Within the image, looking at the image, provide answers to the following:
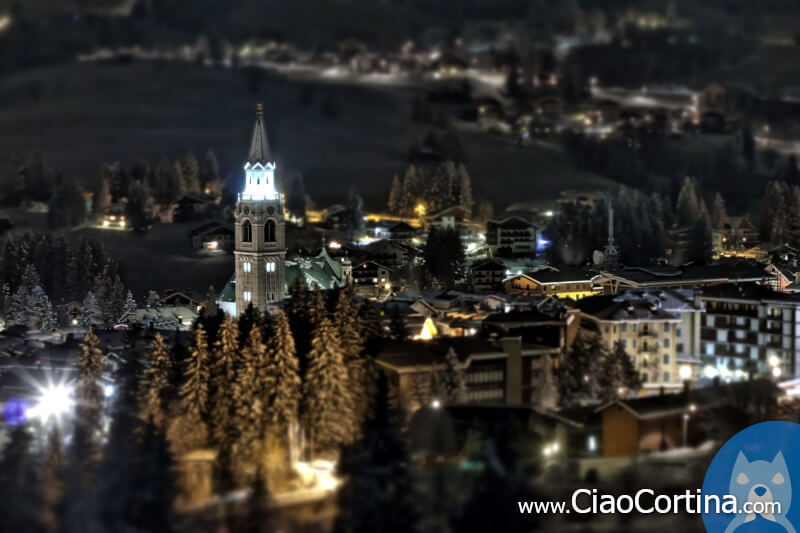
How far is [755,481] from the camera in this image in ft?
125

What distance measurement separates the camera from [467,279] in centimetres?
6378

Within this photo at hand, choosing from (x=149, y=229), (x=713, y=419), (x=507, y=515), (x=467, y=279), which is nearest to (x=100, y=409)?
(x=507, y=515)

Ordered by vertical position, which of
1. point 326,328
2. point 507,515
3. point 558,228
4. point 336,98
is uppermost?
point 336,98

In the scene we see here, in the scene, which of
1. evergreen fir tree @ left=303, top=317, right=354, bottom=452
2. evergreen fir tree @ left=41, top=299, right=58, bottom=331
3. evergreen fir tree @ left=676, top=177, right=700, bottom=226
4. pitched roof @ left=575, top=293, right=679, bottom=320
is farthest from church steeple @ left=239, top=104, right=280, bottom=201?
evergreen fir tree @ left=676, top=177, right=700, bottom=226

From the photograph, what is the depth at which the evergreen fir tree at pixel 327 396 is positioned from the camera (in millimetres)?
38344

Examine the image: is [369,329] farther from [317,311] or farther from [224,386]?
[224,386]

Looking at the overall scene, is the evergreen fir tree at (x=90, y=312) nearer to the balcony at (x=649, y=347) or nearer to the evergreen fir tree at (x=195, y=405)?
the evergreen fir tree at (x=195, y=405)

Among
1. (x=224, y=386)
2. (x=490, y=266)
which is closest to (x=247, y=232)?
(x=490, y=266)

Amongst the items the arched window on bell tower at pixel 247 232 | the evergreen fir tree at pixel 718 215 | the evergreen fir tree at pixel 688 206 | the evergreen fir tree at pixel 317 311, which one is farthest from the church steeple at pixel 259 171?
the evergreen fir tree at pixel 718 215

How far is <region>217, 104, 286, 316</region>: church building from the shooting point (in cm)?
5616

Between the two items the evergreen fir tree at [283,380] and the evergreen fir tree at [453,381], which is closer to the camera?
the evergreen fir tree at [283,380]

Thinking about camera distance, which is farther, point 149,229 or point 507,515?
point 149,229

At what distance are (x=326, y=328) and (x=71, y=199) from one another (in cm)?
4610

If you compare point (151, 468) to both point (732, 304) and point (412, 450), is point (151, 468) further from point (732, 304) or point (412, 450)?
point (732, 304)
